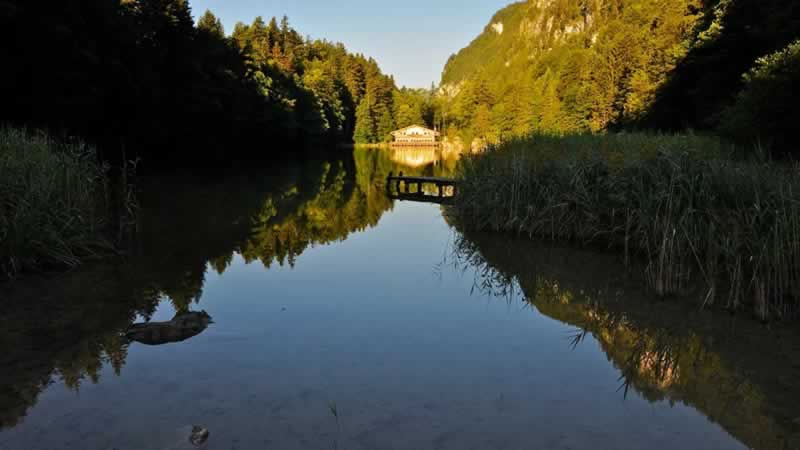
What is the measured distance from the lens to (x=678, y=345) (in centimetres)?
592

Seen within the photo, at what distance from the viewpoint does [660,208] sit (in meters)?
8.89

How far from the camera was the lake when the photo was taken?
413 cm

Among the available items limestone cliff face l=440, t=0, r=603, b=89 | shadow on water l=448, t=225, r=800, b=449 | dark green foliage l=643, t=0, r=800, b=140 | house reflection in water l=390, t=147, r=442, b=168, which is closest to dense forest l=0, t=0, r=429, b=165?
shadow on water l=448, t=225, r=800, b=449

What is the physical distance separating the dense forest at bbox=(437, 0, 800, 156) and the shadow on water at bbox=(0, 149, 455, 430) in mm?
8810

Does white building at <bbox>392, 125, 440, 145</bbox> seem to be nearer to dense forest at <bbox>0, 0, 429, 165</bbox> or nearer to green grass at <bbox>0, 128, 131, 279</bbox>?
dense forest at <bbox>0, 0, 429, 165</bbox>

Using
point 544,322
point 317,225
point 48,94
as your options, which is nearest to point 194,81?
point 48,94

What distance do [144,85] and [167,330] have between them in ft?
81.8

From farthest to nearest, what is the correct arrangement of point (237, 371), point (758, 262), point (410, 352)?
1. point (758, 262)
2. point (410, 352)
3. point (237, 371)

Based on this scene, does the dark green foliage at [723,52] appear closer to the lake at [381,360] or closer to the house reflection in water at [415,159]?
the lake at [381,360]

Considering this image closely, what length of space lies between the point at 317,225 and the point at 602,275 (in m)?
8.22

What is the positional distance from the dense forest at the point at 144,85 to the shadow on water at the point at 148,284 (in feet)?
11.0

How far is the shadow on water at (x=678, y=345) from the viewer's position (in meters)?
4.52

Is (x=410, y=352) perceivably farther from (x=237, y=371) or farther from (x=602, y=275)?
(x=602, y=275)

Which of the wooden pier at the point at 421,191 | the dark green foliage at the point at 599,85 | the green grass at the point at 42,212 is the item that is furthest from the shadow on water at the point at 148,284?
the dark green foliage at the point at 599,85
